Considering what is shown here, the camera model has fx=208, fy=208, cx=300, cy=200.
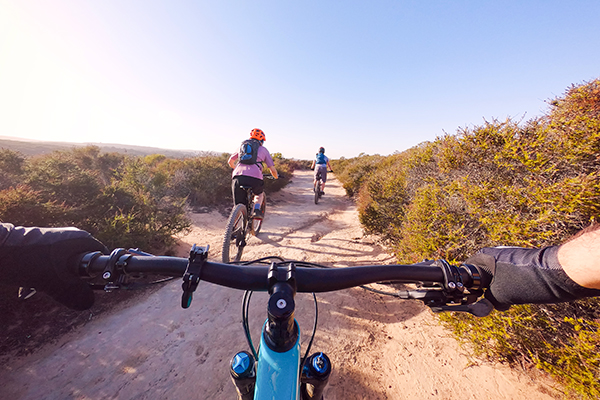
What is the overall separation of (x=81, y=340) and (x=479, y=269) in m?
4.56

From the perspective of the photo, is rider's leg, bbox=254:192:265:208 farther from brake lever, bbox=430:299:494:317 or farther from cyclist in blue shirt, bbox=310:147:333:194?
cyclist in blue shirt, bbox=310:147:333:194

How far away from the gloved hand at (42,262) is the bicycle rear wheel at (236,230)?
2.76 m

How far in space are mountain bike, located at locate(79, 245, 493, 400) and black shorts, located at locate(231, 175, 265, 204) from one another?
3.33 metres

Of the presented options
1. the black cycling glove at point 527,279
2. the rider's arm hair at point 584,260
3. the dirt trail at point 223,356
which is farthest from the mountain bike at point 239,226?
the rider's arm hair at point 584,260

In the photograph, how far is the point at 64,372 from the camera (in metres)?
2.45

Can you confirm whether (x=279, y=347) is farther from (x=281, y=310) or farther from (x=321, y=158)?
(x=321, y=158)

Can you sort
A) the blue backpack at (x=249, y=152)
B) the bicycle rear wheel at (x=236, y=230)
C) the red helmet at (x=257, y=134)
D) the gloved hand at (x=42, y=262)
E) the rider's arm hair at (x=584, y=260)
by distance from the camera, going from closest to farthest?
the rider's arm hair at (x=584, y=260) → the gloved hand at (x=42, y=262) → the bicycle rear wheel at (x=236, y=230) → the blue backpack at (x=249, y=152) → the red helmet at (x=257, y=134)

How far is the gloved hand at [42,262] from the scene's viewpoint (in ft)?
3.59

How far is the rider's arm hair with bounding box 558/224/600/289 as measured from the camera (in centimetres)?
75

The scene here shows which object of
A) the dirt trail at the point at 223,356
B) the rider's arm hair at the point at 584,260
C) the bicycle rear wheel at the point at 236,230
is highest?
the rider's arm hair at the point at 584,260

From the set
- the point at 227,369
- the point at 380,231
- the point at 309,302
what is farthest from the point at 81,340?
the point at 380,231

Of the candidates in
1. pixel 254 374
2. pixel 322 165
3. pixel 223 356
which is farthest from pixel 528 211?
pixel 322 165

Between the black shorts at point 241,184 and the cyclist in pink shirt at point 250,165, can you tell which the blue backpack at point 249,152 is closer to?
the cyclist in pink shirt at point 250,165

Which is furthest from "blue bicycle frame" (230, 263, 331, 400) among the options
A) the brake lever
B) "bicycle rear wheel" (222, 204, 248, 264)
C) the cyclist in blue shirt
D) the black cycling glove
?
the cyclist in blue shirt
